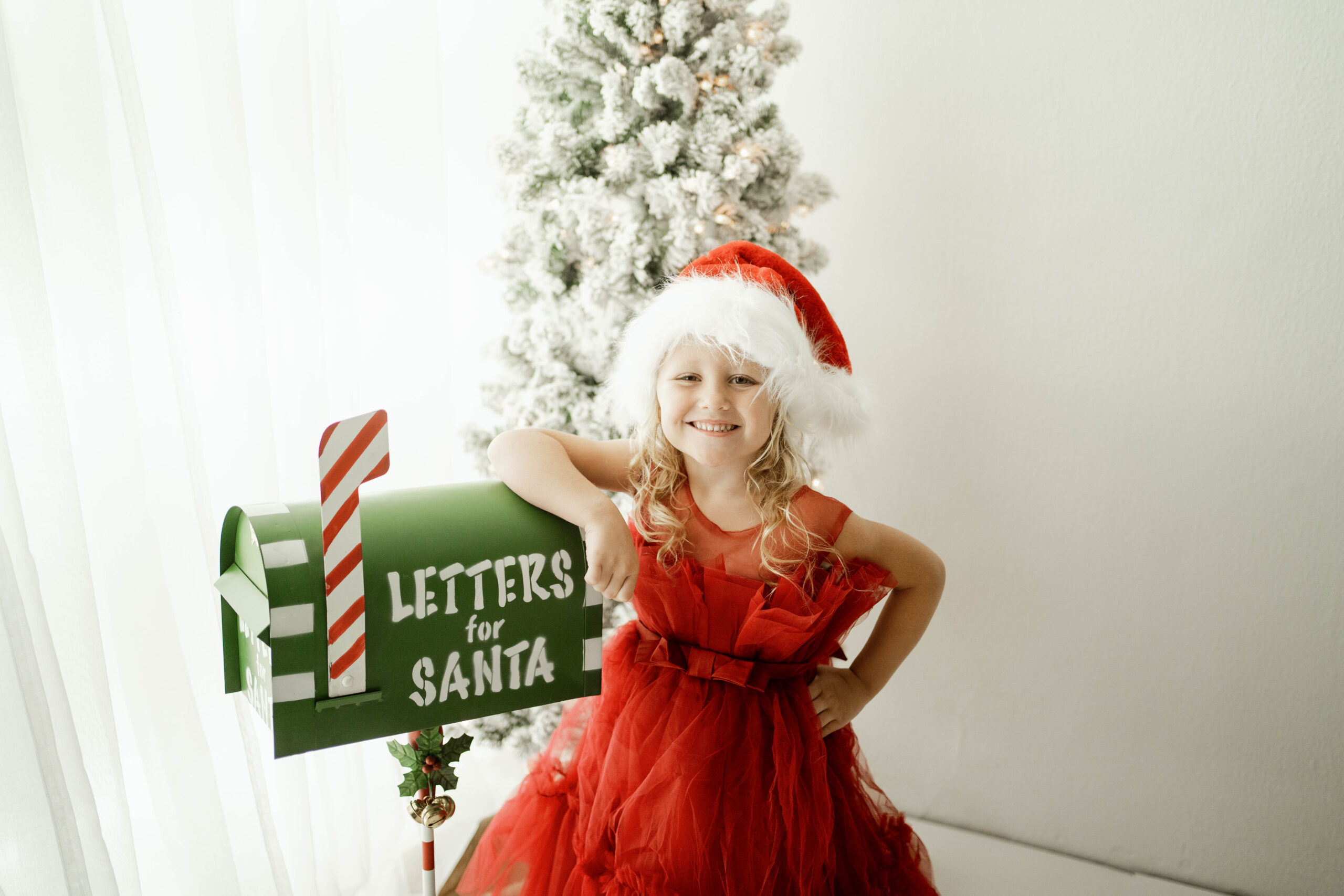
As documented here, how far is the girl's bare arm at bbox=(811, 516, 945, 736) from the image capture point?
110 centimetres

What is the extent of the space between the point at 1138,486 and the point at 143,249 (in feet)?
5.25

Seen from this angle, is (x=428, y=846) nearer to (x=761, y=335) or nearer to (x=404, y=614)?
(x=404, y=614)

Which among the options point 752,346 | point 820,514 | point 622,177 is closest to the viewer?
point 752,346

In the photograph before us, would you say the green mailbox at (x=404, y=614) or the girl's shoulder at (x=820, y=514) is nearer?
the green mailbox at (x=404, y=614)

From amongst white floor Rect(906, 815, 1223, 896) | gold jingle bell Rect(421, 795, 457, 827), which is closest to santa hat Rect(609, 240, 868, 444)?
gold jingle bell Rect(421, 795, 457, 827)

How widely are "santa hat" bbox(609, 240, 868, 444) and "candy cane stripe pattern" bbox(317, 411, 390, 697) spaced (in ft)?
1.40

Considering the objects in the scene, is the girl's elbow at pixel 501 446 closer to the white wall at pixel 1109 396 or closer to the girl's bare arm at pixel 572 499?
the girl's bare arm at pixel 572 499

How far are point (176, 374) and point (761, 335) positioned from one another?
0.73m

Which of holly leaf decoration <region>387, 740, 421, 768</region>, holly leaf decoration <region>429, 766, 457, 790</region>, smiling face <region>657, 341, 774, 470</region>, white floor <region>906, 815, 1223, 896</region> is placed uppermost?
smiling face <region>657, 341, 774, 470</region>

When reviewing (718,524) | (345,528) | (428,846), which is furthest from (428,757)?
(718,524)

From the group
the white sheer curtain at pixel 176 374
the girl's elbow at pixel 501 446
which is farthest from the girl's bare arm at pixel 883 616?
the white sheer curtain at pixel 176 374

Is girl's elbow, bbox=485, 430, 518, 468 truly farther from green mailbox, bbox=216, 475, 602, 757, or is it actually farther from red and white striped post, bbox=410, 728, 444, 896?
red and white striped post, bbox=410, 728, 444, 896

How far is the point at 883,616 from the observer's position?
1.18 meters

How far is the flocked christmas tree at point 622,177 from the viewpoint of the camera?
1.24 m
